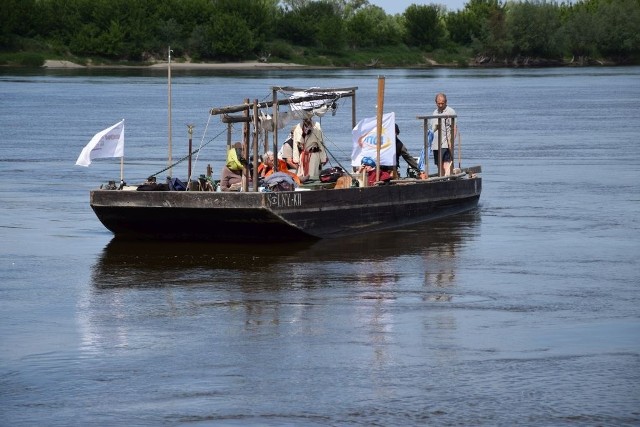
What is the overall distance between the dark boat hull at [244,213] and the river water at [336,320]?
0.24m

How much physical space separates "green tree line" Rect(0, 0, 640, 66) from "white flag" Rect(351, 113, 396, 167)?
108m

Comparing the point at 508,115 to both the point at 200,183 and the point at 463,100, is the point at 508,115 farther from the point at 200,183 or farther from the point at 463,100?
the point at 200,183

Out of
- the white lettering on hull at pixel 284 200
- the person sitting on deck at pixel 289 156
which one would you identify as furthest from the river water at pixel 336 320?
the person sitting on deck at pixel 289 156

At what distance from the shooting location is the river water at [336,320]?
36.1ft

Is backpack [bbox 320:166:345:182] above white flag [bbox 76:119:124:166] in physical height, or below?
below

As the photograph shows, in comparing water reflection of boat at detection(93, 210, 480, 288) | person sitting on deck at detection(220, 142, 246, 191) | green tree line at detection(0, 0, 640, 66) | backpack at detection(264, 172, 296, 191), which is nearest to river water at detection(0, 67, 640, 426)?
water reflection of boat at detection(93, 210, 480, 288)

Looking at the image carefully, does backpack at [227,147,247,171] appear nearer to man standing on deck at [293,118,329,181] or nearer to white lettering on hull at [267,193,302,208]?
white lettering on hull at [267,193,302,208]

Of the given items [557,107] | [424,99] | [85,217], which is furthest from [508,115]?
[85,217]

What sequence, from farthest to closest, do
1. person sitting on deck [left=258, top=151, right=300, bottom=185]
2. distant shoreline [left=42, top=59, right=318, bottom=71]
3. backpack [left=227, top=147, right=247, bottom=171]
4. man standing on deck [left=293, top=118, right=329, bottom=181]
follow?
distant shoreline [left=42, top=59, right=318, bottom=71] < man standing on deck [left=293, top=118, right=329, bottom=181] < person sitting on deck [left=258, top=151, right=300, bottom=185] < backpack [left=227, top=147, right=247, bottom=171]

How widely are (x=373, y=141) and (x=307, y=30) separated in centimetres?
13029

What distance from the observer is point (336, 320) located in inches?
553

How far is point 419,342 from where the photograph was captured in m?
13.0

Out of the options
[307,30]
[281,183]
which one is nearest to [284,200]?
[281,183]

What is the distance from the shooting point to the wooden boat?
18.5 meters
